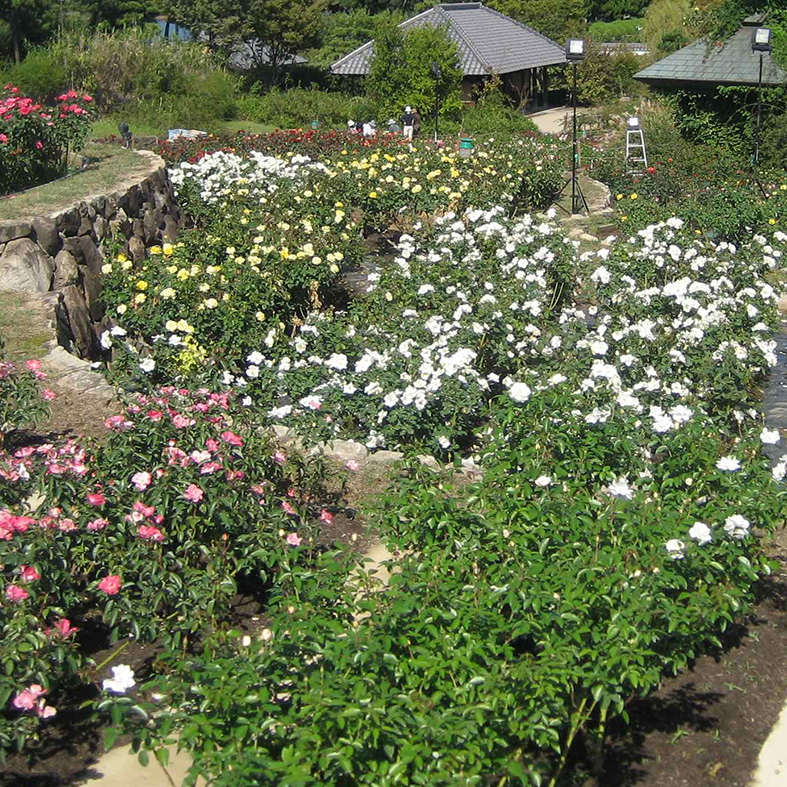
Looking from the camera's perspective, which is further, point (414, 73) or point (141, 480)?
point (414, 73)

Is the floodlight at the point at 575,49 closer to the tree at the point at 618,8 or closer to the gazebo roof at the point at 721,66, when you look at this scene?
the gazebo roof at the point at 721,66

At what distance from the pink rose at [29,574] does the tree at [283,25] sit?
34669mm

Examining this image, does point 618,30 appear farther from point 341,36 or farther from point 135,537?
point 135,537

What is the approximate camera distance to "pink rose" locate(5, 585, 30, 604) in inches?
142

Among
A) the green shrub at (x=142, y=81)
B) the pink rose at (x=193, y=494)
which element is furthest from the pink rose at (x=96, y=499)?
the green shrub at (x=142, y=81)

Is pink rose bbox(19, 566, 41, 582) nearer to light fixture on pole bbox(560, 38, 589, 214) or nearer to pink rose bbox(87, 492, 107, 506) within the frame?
pink rose bbox(87, 492, 107, 506)

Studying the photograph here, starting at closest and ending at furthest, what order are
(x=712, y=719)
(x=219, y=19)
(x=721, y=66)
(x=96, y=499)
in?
(x=96, y=499), (x=712, y=719), (x=721, y=66), (x=219, y=19)

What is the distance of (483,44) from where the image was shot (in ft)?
109

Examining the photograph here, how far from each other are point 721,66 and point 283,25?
70.6 ft

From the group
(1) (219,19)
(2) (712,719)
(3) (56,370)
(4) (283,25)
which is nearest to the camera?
(2) (712,719)

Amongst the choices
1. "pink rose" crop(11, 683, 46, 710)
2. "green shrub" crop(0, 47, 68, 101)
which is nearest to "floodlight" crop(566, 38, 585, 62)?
"pink rose" crop(11, 683, 46, 710)

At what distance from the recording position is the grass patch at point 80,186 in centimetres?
920

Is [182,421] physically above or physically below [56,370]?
above

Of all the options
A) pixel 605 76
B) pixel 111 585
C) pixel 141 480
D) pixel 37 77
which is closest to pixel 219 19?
pixel 605 76
